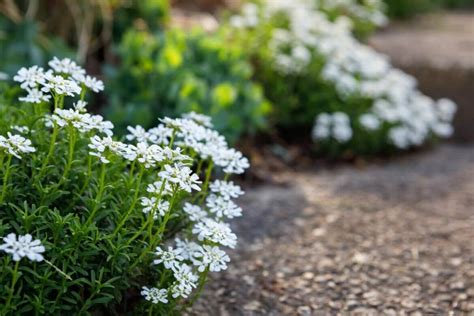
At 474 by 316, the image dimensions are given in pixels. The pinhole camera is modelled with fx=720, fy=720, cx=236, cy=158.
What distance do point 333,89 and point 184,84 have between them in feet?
3.92

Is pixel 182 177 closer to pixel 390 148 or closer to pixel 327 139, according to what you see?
pixel 327 139

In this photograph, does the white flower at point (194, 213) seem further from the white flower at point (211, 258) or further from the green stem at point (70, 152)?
the green stem at point (70, 152)

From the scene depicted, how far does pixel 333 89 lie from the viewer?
168 inches

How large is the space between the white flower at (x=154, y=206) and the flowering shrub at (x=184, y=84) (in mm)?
1341

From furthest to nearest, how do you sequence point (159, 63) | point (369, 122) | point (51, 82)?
point (369, 122) < point (159, 63) < point (51, 82)

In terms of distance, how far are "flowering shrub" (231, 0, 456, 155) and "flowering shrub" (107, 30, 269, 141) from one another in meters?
0.34

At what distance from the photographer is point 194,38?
3.95 metres

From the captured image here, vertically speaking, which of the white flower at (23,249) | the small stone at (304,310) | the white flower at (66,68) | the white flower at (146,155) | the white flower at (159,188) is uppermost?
the white flower at (66,68)

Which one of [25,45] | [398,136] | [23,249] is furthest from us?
[398,136]

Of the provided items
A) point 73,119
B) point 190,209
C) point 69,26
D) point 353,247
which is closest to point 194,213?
point 190,209

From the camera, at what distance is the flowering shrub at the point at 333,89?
13.6 ft

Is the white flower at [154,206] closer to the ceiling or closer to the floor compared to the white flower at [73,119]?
closer to the floor

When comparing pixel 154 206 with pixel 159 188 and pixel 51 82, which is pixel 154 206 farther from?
pixel 51 82

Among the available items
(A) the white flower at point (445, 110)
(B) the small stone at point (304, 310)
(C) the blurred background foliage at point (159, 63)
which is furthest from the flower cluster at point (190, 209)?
(A) the white flower at point (445, 110)
